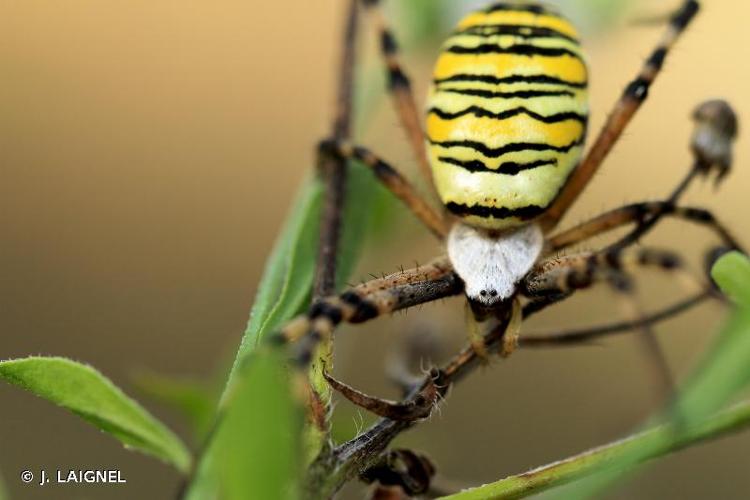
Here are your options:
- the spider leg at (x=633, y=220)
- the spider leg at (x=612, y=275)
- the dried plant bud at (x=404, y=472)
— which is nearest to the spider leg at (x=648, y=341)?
the spider leg at (x=612, y=275)

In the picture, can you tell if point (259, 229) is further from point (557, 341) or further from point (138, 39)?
point (557, 341)

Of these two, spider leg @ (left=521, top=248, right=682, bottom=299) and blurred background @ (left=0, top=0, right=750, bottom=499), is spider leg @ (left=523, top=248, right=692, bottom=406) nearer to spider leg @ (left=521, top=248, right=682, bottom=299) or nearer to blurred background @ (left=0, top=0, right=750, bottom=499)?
spider leg @ (left=521, top=248, right=682, bottom=299)

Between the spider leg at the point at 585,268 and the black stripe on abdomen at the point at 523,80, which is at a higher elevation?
the black stripe on abdomen at the point at 523,80

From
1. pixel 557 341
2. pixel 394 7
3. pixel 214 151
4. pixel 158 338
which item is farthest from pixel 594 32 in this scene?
pixel 214 151

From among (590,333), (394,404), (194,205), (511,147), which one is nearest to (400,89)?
(511,147)

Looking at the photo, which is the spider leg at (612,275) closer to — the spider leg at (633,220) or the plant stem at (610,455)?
the spider leg at (633,220)

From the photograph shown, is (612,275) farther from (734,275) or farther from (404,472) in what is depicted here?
(404,472)
